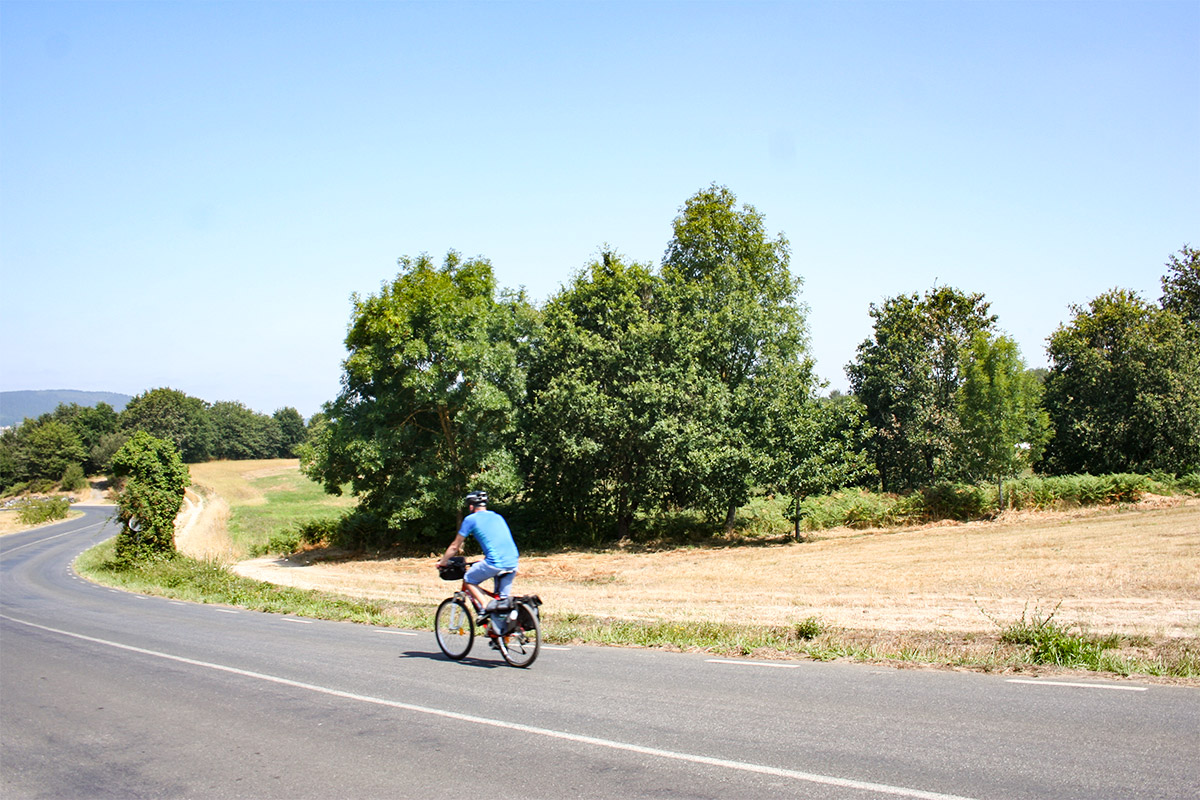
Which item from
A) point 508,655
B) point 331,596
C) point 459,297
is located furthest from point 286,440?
point 508,655

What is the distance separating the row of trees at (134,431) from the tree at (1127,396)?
8407 cm

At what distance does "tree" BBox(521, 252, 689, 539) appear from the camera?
30.6 metres

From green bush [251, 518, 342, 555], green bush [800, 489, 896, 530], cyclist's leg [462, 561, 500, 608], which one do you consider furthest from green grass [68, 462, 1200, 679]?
green bush [800, 489, 896, 530]

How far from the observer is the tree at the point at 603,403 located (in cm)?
3058

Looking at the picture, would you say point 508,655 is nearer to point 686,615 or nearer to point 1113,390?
point 686,615

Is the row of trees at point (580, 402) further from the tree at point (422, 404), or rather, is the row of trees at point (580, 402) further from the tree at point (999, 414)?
the tree at point (999, 414)

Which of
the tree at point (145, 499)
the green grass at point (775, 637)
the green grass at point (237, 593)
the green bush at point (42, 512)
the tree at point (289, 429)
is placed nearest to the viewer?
the green grass at point (775, 637)

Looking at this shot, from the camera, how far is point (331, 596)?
20.3 metres

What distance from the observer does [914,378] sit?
44.8 meters

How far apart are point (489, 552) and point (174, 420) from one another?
143 meters

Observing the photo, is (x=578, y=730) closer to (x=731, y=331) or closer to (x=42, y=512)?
(x=731, y=331)

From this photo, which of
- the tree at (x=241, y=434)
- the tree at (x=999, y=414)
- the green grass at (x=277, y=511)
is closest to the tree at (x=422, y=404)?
the green grass at (x=277, y=511)

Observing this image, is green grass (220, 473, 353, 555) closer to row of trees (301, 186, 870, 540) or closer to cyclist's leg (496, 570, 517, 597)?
row of trees (301, 186, 870, 540)

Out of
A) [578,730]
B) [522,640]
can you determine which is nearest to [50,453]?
[522,640]
